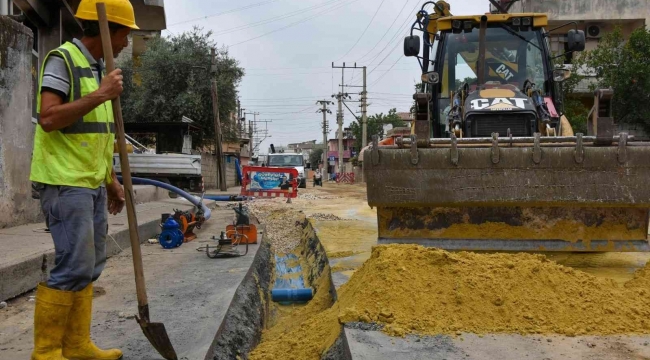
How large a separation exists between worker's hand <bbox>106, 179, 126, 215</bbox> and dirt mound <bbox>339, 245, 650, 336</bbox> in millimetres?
1581

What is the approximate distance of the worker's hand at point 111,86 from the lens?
2832 mm

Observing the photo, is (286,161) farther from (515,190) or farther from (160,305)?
(160,305)

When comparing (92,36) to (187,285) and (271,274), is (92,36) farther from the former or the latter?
(271,274)

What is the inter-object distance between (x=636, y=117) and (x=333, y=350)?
2752 cm

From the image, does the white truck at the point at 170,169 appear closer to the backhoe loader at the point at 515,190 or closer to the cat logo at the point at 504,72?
the cat logo at the point at 504,72

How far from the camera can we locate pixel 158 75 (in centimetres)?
2906

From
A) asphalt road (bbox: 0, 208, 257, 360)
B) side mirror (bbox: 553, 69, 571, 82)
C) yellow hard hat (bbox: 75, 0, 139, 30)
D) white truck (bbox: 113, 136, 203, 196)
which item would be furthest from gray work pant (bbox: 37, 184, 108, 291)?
white truck (bbox: 113, 136, 203, 196)

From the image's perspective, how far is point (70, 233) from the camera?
2818 mm

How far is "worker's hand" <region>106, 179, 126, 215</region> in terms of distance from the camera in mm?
3381

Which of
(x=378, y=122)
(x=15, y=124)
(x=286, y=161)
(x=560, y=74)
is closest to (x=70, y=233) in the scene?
(x=15, y=124)

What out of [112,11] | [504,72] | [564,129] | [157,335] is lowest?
[157,335]

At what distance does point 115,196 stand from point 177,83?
27807mm

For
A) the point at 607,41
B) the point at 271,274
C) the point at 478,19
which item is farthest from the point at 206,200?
the point at 607,41

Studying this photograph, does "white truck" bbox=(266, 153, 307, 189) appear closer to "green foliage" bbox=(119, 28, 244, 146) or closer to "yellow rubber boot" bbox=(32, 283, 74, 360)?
"green foliage" bbox=(119, 28, 244, 146)
